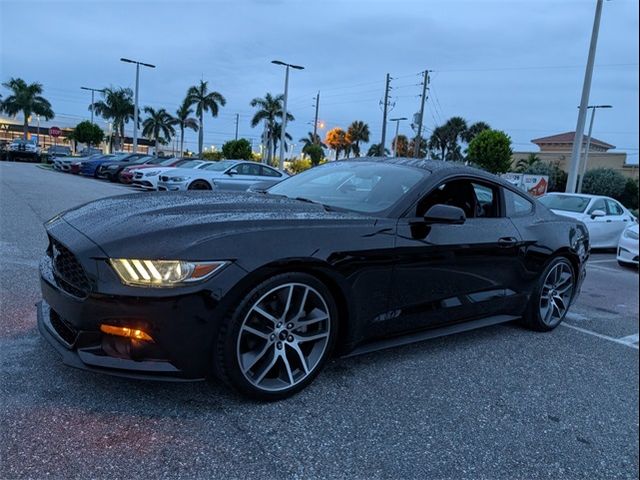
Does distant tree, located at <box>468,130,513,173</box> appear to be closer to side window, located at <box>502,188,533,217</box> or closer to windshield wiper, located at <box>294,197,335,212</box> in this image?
side window, located at <box>502,188,533,217</box>

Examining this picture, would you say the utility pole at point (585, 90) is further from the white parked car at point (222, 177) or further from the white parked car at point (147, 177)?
the white parked car at point (147, 177)

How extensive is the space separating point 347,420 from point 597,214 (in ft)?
33.8

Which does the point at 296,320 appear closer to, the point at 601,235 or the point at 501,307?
the point at 501,307

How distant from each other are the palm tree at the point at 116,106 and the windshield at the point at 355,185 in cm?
5744

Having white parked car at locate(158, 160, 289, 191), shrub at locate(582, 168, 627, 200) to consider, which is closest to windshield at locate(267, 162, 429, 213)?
white parked car at locate(158, 160, 289, 191)

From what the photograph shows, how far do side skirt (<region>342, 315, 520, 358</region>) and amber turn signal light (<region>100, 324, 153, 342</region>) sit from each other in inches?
49.7

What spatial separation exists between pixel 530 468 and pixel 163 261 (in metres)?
2.08

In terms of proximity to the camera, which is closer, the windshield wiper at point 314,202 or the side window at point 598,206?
the windshield wiper at point 314,202

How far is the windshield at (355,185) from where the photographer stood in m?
3.48

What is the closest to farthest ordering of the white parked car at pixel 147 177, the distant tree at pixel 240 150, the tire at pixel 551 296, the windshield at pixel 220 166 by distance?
the tire at pixel 551 296, the windshield at pixel 220 166, the white parked car at pixel 147 177, the distant tree at pixel 240 150

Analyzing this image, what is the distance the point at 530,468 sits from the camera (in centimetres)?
240

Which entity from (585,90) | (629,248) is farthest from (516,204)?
(585,90)

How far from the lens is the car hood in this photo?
2.46 m

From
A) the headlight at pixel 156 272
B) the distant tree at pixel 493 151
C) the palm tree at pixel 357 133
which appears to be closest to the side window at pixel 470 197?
the headlight at pixel 156 272
